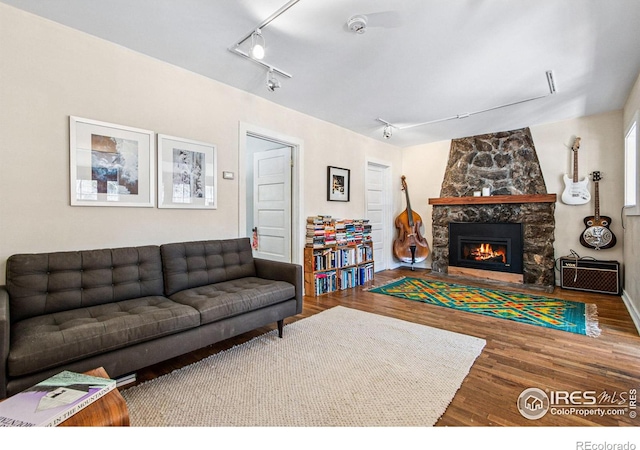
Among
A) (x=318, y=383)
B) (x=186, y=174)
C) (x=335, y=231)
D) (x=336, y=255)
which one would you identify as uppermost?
(x=186, y=174)

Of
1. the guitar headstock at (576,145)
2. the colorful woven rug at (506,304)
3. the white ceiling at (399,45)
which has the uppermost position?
the white ceiling at (399,45)

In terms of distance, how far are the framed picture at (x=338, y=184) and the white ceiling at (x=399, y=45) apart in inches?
42.7

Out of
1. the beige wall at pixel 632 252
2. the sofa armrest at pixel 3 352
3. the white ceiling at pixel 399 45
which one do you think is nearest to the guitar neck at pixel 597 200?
the beige wall at pixel 632 252

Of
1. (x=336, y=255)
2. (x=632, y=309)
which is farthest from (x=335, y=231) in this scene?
(x=632, y=309)

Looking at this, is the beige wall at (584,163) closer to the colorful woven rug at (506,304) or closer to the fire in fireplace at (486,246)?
the fire in fireplace at (486,246)

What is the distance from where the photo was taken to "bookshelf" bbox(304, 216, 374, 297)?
13.4 ft

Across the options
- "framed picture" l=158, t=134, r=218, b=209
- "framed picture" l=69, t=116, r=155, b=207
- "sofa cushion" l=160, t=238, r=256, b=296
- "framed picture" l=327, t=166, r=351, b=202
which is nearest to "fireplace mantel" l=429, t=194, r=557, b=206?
"framed picture" l=327, t=166, r=351, b=202

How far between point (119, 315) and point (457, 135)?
5459 millimetres

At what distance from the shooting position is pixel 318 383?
1947 millimetres

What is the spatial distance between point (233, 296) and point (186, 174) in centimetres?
137

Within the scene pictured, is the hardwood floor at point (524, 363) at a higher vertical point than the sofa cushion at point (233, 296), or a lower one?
lower

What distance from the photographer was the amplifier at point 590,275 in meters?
3.97

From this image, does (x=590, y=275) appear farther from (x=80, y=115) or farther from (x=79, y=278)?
(x=80, y=115)
